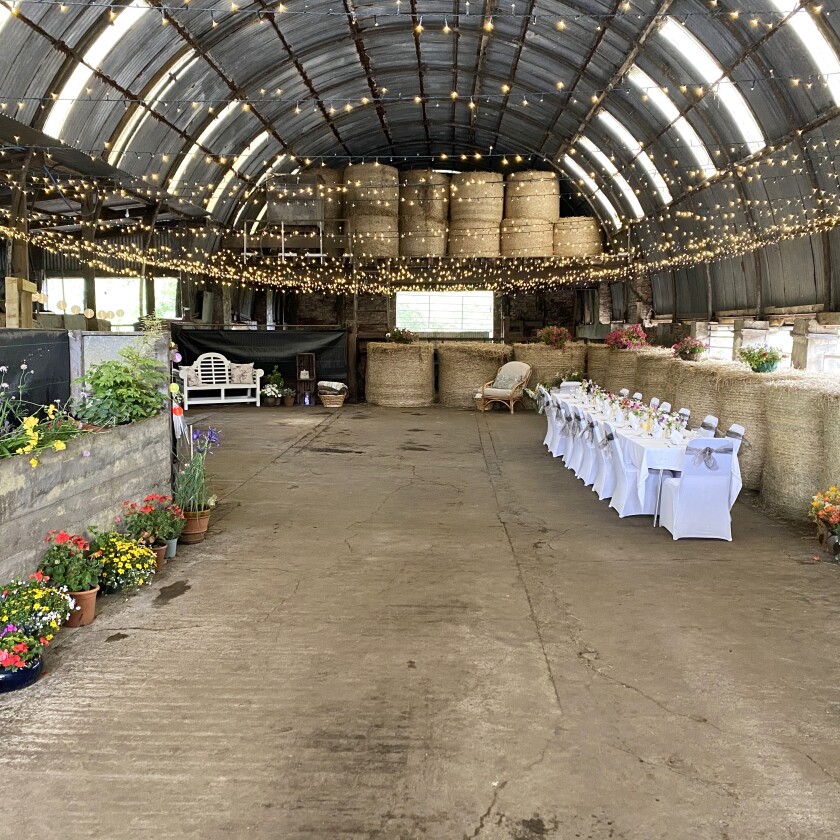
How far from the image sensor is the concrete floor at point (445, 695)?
9.53 ft

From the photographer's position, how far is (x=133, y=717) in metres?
3.57

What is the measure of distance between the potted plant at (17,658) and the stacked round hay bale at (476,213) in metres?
17.8

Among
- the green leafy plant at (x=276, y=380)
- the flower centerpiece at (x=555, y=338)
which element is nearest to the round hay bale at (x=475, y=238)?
the flower centerpiece at (x=555, y=338)

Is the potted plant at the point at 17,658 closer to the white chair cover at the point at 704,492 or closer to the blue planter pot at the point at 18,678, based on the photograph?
the blue planter pot at the point at 18,678

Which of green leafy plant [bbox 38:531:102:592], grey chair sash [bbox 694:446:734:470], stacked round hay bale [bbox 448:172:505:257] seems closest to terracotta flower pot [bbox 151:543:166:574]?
green leafy plant [bbox 38:531:102:592]

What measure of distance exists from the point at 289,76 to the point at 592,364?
850cm

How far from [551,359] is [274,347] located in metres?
6.17

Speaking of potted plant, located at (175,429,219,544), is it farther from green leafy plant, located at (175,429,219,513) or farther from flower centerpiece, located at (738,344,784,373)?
flower centerpiece, located at (738,344,784,373)

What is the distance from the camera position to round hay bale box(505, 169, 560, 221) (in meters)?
20.4

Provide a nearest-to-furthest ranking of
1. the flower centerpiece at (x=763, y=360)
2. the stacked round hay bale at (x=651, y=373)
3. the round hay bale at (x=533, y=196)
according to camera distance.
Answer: the flower centerpiece at (x=763, y=360) → the stacked round hay bale at (x=651, y=373) → the round hay bale at (x=533, y=196)

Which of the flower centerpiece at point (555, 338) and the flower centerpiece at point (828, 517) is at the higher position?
the flower centerpiece at point (555, 338)

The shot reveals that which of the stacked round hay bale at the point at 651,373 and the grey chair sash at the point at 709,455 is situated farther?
the stacked round hay bale at the point at 651,373

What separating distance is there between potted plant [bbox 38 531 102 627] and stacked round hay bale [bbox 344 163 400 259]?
52.8 feet

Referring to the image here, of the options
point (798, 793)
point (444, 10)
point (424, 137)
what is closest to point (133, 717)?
point (798, 793)
